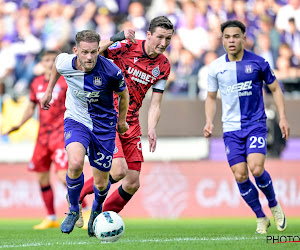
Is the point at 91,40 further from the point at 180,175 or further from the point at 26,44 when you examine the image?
the point at 26,44

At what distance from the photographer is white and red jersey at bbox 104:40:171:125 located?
718 centimetres

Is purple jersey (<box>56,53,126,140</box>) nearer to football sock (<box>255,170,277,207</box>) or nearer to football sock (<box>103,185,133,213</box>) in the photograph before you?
football sock (<box>103,185,133,213</box>)

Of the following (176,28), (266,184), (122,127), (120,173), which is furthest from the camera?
(176,28)

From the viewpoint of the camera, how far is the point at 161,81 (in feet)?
24.2

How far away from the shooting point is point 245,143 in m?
7.42

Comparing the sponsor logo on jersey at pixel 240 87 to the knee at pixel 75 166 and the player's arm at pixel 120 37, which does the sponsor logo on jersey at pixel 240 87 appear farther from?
the knee at pixel 75 166

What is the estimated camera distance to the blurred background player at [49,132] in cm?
930

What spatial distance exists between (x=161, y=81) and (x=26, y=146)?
20.9ft

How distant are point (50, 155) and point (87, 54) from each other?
3762mm

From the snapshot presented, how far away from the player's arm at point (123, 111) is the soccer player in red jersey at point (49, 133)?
287 centimetres

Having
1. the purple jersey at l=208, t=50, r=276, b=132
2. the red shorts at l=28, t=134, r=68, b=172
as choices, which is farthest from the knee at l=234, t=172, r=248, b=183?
the red shorts at l=28, t=134, r=68, b=172

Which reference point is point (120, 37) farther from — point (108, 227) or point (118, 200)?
point (108, 227)

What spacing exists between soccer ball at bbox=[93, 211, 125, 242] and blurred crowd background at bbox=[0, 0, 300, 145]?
7628 millimetres

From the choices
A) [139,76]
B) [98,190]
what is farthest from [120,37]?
[98,190]
